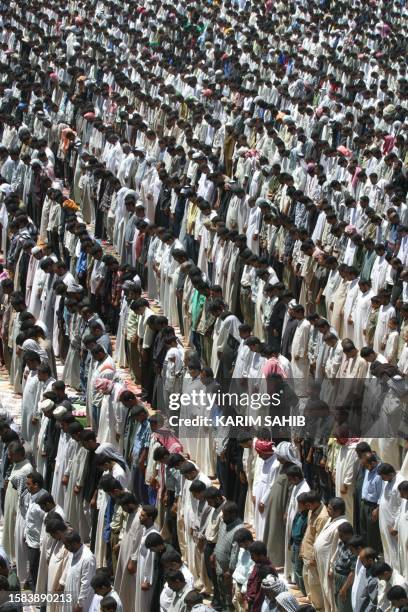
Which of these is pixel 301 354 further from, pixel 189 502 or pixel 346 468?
pixel 189 502

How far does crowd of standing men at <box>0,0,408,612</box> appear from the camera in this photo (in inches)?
494

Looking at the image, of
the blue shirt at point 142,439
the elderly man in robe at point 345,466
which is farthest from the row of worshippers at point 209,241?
the blue shirt at point 142,439

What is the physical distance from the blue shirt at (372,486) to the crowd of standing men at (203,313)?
2cm

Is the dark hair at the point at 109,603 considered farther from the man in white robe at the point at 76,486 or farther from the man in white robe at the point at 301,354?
the man in white robe at the point at 301,354

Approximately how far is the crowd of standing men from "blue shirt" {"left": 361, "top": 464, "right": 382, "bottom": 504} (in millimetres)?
17

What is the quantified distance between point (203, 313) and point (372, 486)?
4385 millimetres

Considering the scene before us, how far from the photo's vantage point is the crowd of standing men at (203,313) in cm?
1255

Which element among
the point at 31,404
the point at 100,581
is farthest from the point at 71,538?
the point at 31,404

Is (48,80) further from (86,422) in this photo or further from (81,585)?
(81,585)

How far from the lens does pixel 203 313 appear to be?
17.0 metres

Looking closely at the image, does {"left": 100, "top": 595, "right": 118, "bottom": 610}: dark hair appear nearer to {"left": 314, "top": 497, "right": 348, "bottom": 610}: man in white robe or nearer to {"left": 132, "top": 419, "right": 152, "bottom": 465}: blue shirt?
{"left": 314, "top": 497, "right": 348, "bottom": 610}: man in white robe

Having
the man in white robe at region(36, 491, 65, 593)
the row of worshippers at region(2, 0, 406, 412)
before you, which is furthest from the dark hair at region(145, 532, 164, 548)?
the row of worshippers at region(2, 0, 406, 412)

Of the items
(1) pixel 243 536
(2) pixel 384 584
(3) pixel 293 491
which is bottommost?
(2) pixel 384 584

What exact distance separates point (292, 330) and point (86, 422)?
2259 mm
